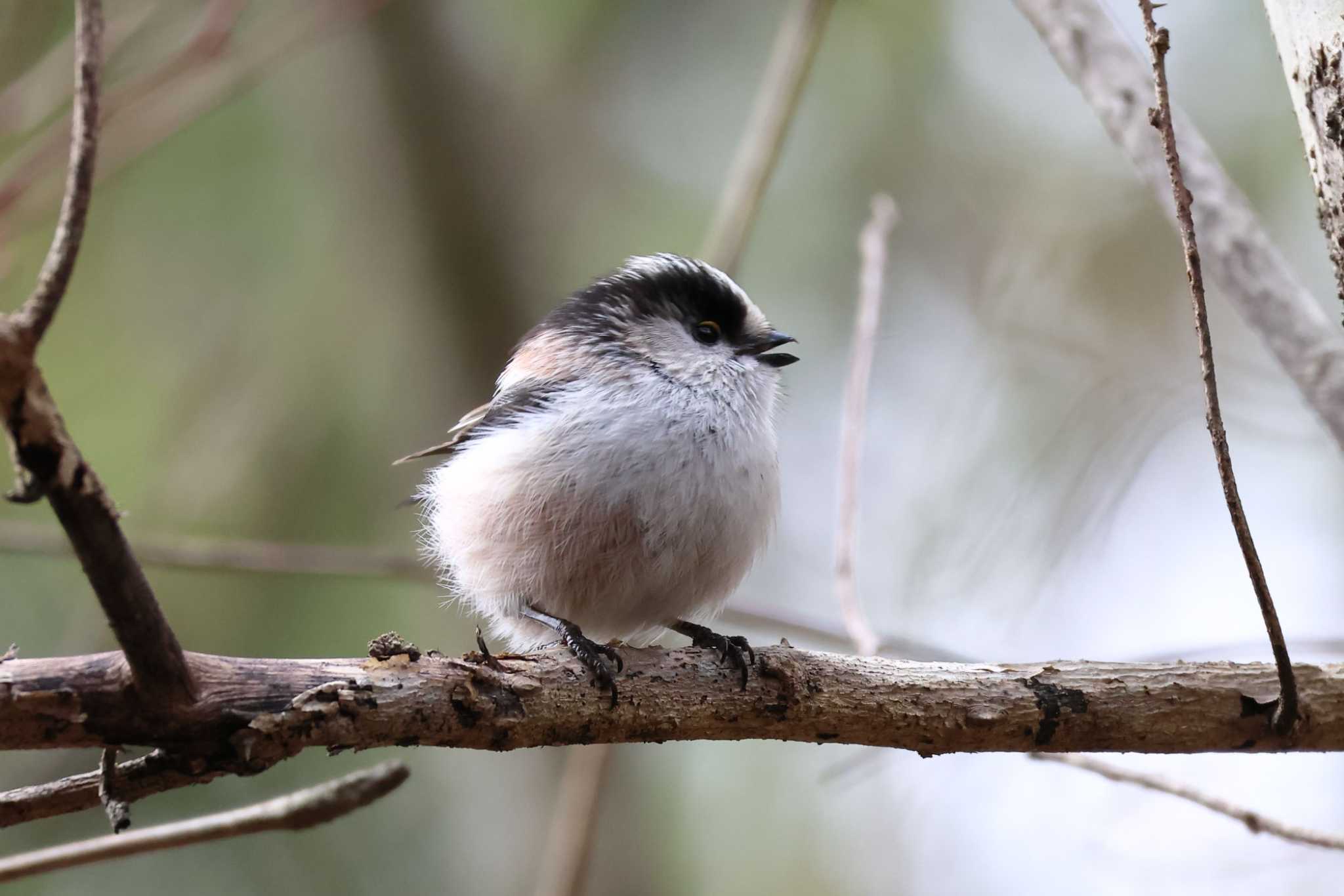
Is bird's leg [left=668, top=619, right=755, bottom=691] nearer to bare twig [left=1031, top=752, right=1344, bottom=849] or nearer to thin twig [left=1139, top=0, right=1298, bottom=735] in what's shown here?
bare twig [left=1031, top=752, right=1344, bottom=849]

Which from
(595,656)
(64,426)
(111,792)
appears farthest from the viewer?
(595,656)

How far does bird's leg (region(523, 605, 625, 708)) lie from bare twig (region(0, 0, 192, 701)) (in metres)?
0.82

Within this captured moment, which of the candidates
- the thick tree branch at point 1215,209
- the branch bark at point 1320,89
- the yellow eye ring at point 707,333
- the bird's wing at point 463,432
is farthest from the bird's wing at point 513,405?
the branch bark at point 1320,89

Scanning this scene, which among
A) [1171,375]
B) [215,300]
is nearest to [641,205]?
[215,300]

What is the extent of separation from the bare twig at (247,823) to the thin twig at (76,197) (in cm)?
102

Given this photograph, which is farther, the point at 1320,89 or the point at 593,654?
the point at 593,654

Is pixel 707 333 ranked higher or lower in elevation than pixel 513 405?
higher

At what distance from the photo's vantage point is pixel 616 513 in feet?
8.04

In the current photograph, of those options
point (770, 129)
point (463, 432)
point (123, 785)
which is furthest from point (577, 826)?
point (770, 129)

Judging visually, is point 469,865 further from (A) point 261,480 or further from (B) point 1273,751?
(B) point 1273,751

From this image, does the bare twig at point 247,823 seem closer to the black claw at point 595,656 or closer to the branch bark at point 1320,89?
the black claw at point 595,656

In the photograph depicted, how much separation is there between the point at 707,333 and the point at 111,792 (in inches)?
74.3

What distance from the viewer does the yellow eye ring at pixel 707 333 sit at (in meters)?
2.96

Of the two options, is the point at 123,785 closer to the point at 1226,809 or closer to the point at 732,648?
the point at 732,648
